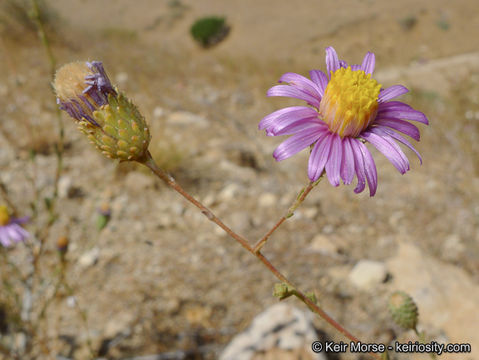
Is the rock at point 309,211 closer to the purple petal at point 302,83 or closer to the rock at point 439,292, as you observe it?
the rock at point 439,292

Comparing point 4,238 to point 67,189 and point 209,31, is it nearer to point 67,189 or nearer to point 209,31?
point 67,189

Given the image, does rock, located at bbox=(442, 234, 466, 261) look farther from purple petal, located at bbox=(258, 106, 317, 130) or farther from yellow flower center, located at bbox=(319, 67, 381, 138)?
purple petal, located at bbox=(258, 106, 317, 130)


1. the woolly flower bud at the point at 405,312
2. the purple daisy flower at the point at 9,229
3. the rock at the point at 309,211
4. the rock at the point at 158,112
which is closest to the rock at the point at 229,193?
the rock at the point at 309,211

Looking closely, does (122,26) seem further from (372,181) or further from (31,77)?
(372,181)

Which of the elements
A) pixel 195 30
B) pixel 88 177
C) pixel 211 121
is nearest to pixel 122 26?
pixel 195 30

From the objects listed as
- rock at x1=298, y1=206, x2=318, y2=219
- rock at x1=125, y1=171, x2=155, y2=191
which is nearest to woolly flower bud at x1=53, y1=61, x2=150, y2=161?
rock at x1=298, y1=206, x2=318, y2=219
